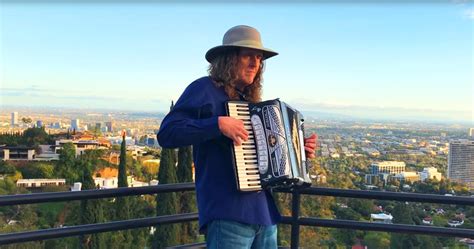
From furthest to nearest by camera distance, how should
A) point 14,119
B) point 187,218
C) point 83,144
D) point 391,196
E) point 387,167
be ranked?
point 83,144 → point 14,119 → point 387,167 → point 187,218 → point 391,196

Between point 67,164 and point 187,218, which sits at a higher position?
point 187,218

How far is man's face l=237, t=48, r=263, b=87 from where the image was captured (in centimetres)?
188

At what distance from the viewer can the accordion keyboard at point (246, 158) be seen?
1.75 metres

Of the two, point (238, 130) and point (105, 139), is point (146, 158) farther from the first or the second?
point (238, 130)

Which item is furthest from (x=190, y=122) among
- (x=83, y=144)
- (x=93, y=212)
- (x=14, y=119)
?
(x=83, y=144)

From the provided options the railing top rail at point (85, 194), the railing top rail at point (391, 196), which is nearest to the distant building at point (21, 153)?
the railing top rail at point (85, 194)

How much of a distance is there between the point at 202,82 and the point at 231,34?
21 centimetres

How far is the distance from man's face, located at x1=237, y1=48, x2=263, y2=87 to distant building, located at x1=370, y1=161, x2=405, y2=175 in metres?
Answer: 7.40

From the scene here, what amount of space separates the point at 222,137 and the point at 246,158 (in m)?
0.11

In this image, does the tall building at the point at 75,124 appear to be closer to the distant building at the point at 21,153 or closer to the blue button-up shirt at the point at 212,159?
the distant building at the point at 21,153

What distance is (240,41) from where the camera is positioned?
1.83 metres

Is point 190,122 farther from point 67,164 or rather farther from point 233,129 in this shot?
point 67,164

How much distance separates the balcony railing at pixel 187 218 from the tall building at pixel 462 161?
6796mm

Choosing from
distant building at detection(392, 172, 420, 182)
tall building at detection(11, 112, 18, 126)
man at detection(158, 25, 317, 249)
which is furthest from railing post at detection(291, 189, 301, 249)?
tall building at detection(11, 112, 18, 126)
